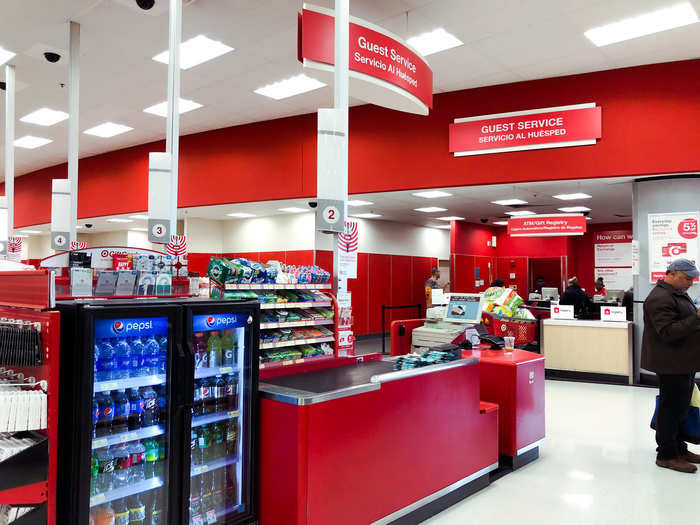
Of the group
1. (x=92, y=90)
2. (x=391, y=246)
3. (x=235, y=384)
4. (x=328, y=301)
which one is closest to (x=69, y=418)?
(x=235, y=384)

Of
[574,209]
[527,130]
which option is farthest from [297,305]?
[574,209]

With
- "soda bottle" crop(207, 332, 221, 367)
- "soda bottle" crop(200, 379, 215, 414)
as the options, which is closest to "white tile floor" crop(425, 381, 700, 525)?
"soda bottle" crop(200, 379, 215, 414)

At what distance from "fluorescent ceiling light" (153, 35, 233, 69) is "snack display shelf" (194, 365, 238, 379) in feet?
16.3

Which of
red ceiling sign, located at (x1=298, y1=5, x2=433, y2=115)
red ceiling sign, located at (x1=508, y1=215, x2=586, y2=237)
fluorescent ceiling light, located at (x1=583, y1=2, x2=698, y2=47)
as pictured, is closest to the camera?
red ceiling sign, located at (x1=298, y1=5, x2=433, y2=115)

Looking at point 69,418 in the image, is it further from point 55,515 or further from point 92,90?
point 92,90

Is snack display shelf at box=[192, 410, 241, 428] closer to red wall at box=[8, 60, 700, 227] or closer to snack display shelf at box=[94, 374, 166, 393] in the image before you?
snack display shelf at box=[94, 374, 166, 393]

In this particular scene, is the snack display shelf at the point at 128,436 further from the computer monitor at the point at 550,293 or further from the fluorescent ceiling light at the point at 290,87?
the computer monitor at the point at 550,293

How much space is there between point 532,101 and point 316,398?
6.30m

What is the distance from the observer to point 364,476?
3053 millimetres

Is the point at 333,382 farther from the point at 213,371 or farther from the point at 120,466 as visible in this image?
the point at 120,466

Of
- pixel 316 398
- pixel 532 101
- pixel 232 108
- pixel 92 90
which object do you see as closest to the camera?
pixel 316 398

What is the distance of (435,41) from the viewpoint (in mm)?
6438

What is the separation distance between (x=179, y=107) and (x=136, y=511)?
7.64m

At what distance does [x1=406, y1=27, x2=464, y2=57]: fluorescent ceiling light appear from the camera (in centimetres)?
625
